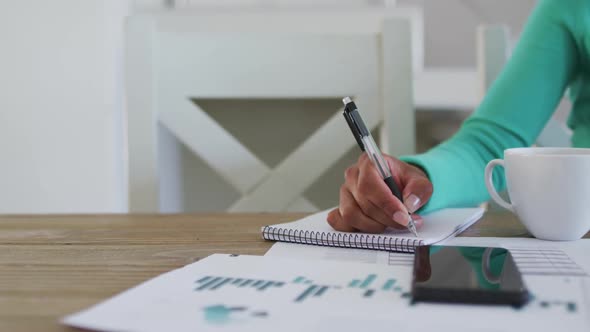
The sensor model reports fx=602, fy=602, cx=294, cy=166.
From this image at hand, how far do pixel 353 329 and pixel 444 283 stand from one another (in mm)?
79

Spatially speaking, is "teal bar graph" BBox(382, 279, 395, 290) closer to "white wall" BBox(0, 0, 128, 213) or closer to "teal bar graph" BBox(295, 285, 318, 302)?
"teal bar graph" BBox(295, 285, 318, 302)

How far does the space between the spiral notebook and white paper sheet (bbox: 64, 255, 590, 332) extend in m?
0.08

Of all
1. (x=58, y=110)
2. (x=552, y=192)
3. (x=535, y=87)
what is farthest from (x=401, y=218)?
(x=58, y=110)

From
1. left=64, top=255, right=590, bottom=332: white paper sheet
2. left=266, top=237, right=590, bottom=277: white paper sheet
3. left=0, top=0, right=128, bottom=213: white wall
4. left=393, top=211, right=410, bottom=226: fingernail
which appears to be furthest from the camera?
left=0, top=0, right=128, bottom=213: white wall

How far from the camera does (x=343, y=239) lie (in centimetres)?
53

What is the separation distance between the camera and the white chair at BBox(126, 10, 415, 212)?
105cm

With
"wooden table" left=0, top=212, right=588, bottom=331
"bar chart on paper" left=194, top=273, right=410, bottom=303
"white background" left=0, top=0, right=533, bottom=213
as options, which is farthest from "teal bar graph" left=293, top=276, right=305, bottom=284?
"white background" left=0, top=0, right=533, bottom=213

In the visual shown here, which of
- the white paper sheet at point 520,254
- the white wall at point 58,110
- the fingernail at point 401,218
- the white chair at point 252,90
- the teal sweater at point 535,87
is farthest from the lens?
the white wall at point 58,110

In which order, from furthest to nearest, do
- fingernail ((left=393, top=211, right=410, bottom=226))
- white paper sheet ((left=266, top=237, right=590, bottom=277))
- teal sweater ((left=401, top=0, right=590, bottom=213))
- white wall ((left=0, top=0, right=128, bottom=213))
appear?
white wall ((left=0, top=0, right=128, bottom=213)), teal sweater ((left=401, top=0, right=590, bottom=213)), fingernail ((left=393, top=211, right=410, bottom=226)), white paper sheet ((left=266, top=237, right=590, bottom=277))

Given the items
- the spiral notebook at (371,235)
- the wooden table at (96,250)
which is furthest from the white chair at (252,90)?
the spiral notebook at (371,235)

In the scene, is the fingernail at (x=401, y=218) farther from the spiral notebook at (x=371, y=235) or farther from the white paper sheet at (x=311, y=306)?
the white paper sheet at (x=311, y=306)

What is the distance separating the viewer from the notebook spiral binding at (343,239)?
1.63 feet

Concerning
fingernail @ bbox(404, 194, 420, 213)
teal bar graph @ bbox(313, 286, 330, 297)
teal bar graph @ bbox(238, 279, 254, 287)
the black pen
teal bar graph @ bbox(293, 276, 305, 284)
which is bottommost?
teal bar graph @ bbox(313, 286, 330, 297)

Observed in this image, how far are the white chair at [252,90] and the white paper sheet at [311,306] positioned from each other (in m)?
0.65
